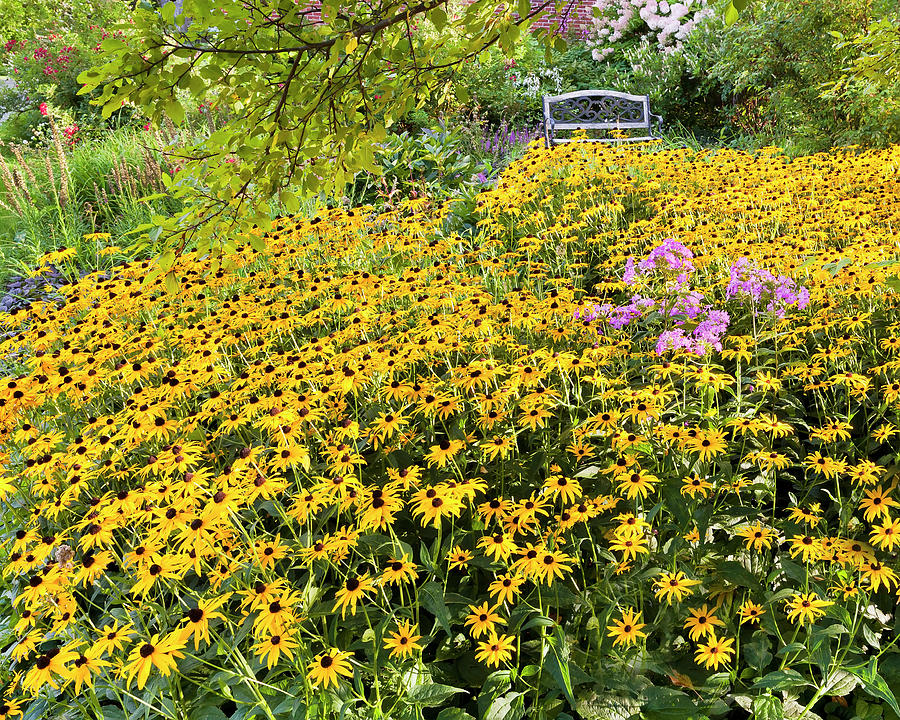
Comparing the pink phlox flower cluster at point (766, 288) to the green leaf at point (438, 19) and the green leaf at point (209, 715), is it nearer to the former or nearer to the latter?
the green leaf at point (438, 19)

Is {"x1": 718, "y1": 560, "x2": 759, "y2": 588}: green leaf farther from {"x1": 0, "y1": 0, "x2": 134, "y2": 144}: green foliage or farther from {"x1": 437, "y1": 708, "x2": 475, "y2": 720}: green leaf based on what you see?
{"x1": 0, "y1": 0, "x2": 134, "y2": 144}: green foliage

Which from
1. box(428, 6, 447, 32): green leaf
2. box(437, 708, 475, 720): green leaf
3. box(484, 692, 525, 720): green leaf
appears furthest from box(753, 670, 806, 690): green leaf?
box(428, 6, 447, 32): green leaf

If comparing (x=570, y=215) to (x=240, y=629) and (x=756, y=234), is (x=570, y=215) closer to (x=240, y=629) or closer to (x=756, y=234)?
(x=756, y=234)

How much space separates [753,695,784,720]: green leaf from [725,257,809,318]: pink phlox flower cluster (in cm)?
154

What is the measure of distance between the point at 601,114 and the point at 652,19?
397 centimetres

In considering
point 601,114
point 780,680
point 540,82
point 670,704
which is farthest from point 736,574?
point 540,82

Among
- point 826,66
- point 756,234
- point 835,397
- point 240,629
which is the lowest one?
point 835,397

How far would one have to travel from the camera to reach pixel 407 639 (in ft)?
5.97

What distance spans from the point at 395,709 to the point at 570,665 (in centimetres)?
49

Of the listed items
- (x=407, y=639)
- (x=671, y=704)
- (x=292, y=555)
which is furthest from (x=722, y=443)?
(x=292, y=555)

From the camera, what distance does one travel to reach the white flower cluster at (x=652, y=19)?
473 inches

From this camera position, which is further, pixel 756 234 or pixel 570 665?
pixel 756 234

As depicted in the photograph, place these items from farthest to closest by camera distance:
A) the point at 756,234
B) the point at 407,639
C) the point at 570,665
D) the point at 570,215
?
the point at 570,215 < the point at 756,234 < the point at 570,665 < the point at 407,639

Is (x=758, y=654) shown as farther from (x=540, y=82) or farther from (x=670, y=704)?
(x=540, y=82)
